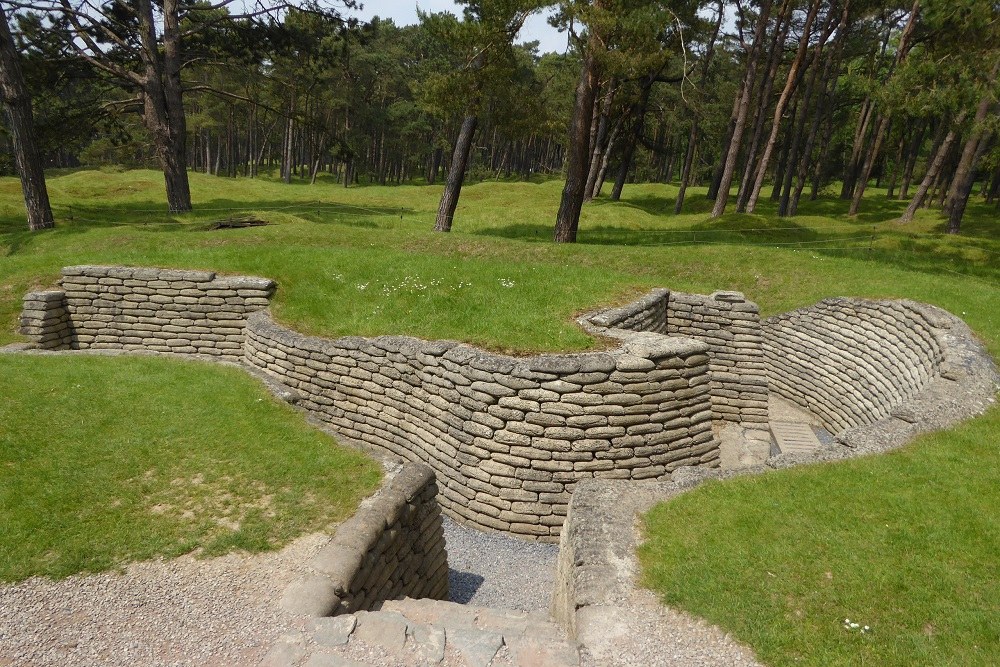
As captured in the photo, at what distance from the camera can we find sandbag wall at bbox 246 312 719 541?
26.5ft

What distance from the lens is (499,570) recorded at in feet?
27.0

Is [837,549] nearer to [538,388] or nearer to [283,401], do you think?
[538,388]

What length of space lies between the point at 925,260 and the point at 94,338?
23.5 metres

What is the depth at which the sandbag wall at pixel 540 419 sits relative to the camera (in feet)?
26.5

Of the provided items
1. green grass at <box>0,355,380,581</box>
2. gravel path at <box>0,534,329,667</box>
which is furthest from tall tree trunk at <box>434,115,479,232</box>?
gravel path at <box>0,534,329,667</box>

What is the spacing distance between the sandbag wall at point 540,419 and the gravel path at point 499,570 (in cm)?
24

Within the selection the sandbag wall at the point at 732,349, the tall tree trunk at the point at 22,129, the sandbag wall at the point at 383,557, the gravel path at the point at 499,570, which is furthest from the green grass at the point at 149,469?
the tall tree trunk at the point at 22,129

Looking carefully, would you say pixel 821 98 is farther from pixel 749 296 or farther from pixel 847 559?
pixel 847 559

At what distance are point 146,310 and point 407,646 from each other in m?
11.1

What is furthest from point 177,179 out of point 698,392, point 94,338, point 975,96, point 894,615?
point 975,96

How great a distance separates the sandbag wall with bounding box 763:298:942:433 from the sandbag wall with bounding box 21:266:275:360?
12.6 m

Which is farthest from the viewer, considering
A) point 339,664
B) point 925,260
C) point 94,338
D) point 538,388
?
point 925,260

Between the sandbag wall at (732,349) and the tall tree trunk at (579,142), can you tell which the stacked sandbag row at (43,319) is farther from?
the tall tree trunk at (579,142)

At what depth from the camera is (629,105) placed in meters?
29.1
